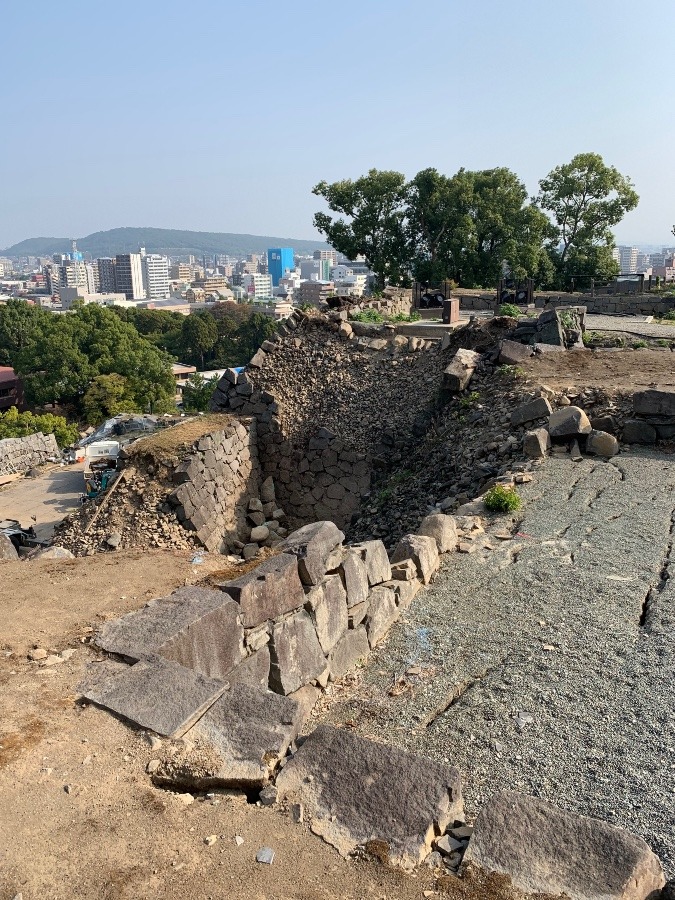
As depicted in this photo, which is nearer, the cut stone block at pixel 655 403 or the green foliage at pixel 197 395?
the cut stone block at pixel 655 403

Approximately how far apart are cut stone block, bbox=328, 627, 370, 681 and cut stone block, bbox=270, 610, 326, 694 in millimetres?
175

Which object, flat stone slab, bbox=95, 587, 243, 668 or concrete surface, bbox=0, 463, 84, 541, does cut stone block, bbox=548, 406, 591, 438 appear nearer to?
flat stone slab, bbox=95, 587, 243, 668

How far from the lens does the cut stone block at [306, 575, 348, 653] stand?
19.9ft

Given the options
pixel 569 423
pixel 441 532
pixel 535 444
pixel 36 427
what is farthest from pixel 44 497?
pixel 441 532

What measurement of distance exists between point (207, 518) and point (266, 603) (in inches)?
327

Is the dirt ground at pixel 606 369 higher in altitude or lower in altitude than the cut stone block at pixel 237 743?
higher

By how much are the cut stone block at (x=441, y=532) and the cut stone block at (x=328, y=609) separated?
2.22 meters

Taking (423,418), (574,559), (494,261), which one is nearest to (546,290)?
(494,261)

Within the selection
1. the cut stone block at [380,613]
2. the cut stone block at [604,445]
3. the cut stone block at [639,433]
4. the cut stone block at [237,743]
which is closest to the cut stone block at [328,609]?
the cut stone block at [380,613]

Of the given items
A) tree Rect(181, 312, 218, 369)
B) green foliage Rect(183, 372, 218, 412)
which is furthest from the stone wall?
tree Rect(181, 312, 218, 369)

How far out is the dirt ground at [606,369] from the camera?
13.7 metres

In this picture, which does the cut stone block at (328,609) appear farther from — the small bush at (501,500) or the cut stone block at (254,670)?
the small bush at (501,500)

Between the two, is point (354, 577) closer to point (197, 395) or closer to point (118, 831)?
point (118, 831)

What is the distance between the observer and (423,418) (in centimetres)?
1500
